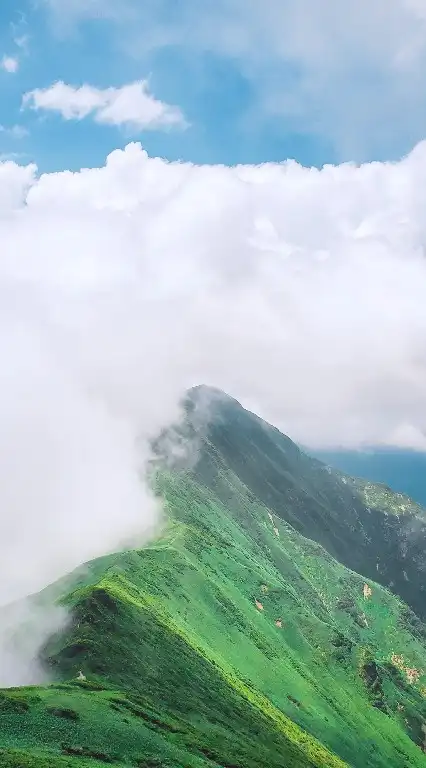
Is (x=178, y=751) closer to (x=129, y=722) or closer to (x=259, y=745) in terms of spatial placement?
(x=129, y=722)

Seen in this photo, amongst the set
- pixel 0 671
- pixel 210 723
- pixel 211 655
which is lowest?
pixel 0 671

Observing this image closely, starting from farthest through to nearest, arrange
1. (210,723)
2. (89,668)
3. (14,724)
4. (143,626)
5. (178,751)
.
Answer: (143,626), (210,723), (89,668), (178,751), (14,724)

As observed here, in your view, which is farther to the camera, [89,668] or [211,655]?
[211,655]

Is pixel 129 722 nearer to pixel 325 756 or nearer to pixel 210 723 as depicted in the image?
pixel 210 723

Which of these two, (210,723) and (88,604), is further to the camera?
A: (88,604)

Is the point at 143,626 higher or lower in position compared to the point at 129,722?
higher

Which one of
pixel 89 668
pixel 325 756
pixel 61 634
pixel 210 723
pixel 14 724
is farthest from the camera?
pixel 325 756

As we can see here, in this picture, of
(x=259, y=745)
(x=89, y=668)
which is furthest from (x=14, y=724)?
(x=259, y=745)

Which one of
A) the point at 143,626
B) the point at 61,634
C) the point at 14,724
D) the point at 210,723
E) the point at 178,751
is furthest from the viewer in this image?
the point at 143,626

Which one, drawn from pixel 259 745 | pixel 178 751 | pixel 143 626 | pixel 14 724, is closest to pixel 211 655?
pixel 143 626
